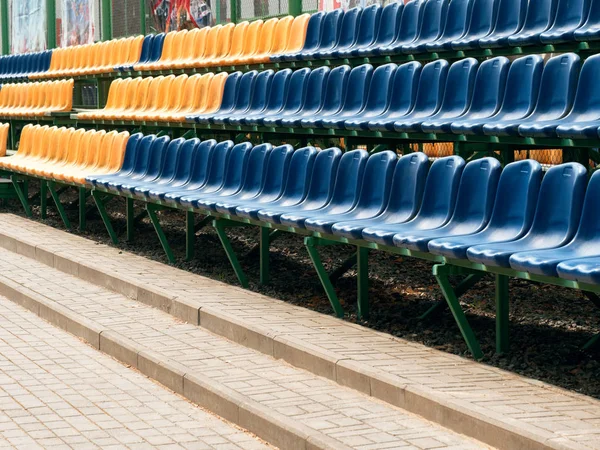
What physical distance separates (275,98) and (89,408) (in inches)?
174

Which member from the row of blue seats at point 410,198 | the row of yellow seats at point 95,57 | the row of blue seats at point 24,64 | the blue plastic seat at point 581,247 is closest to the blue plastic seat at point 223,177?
the row of blue seats at point 410,198

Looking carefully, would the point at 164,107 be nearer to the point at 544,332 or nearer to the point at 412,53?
the point at 412,53

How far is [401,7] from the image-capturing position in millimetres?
8703

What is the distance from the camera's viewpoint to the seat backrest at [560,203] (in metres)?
4.82

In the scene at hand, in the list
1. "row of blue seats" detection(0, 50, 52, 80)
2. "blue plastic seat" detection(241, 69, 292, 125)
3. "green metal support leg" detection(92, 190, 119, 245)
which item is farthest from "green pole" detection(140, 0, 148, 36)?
"blue plastic seat" detection(241, 69, 292, 125)

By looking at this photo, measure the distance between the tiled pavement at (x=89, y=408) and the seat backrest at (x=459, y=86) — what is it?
2.69 metres

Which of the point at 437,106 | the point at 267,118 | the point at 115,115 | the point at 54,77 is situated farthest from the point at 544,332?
the point at 54,77

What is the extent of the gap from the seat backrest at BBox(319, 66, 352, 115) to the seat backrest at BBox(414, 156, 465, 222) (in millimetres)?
2337

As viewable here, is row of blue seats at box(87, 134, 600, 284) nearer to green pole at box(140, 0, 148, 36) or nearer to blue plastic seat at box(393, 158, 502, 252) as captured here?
blue plastic seat at box(393, 158, 502, 252)

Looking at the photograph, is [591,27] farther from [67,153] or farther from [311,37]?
[67,153]

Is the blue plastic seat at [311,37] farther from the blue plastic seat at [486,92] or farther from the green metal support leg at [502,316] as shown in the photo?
the green metal support leg at [502,316]

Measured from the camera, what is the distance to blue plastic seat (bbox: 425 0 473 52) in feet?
25.5

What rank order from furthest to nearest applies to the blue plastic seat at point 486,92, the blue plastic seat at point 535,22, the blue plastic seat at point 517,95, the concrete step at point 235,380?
the blue plastic seat at point 535,22, the blue plastic seat at point 486,92, the blue plastic seat at point 517,95, the concrete step at point 235,380

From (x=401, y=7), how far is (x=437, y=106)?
196 cm
